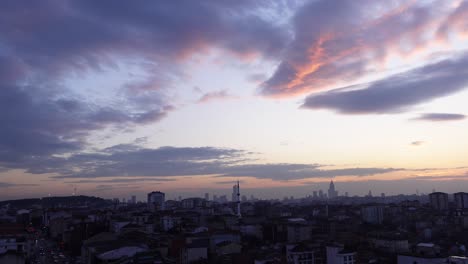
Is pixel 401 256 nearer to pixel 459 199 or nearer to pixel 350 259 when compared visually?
pixel 350 259

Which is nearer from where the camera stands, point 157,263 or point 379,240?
point 157,263

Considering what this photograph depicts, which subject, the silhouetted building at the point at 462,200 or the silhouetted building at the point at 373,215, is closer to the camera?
the silhouetted building at the point at 373,215

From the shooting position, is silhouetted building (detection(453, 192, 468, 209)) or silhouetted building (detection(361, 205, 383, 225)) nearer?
silhouetted building (detection(361, 205, 383, 225))

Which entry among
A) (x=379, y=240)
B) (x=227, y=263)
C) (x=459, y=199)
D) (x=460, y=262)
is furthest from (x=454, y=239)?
(x=459, y=199)

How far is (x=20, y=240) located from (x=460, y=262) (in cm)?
2153

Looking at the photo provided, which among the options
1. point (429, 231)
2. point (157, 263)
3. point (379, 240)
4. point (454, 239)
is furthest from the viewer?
point (429, 231)

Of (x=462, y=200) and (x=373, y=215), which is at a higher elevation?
(x=462, y=200)

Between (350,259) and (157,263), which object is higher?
(157,263)

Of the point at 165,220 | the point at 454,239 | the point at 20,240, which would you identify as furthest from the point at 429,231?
the point at 20,240

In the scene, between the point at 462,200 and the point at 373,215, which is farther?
the point at 462,200

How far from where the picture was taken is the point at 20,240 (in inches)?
954

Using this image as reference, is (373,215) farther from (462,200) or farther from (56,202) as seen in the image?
(56,202)

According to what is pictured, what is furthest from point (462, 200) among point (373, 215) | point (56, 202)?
point (56, 202)

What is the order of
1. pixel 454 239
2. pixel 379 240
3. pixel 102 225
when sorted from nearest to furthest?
pixel 379 240 < pixel 454 239 < pixel 102 225
